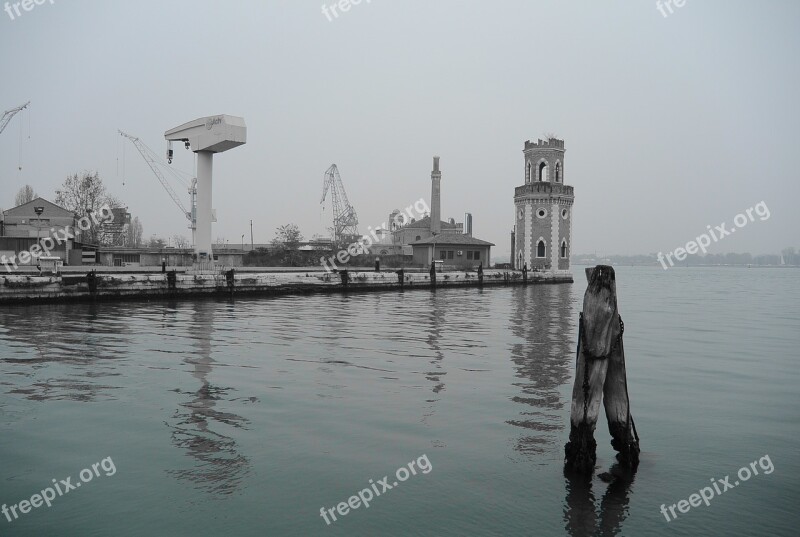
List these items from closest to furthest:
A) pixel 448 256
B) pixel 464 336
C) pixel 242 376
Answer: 1. pixel 242 376
2. pixel 464 336
3. pixel 448 256

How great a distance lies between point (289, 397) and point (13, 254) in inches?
1973

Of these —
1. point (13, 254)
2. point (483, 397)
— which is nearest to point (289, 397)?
point (483, 397)

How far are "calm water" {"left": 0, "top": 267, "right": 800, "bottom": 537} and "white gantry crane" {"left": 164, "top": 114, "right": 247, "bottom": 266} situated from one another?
2210cm

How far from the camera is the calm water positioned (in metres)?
6.25

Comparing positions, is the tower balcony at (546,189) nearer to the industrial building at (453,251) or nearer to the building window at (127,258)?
the industrial building at (453,251)

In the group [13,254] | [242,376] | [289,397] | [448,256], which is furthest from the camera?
[448,256]

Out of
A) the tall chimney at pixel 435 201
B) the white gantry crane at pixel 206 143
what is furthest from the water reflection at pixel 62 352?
the tall chimney at pixel 435 201

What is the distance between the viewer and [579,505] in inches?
257

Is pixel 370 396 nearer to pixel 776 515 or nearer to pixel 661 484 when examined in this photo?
pixel 661 484

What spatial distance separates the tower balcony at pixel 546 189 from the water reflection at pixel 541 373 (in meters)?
45.9

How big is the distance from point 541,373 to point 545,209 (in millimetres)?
60080

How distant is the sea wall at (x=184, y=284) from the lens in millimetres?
28828

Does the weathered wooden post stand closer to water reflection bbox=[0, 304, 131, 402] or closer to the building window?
water reflection bbox=[0, 304, 131, 402]

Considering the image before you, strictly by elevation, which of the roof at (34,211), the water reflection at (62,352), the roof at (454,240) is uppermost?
the roof at (34,211)
